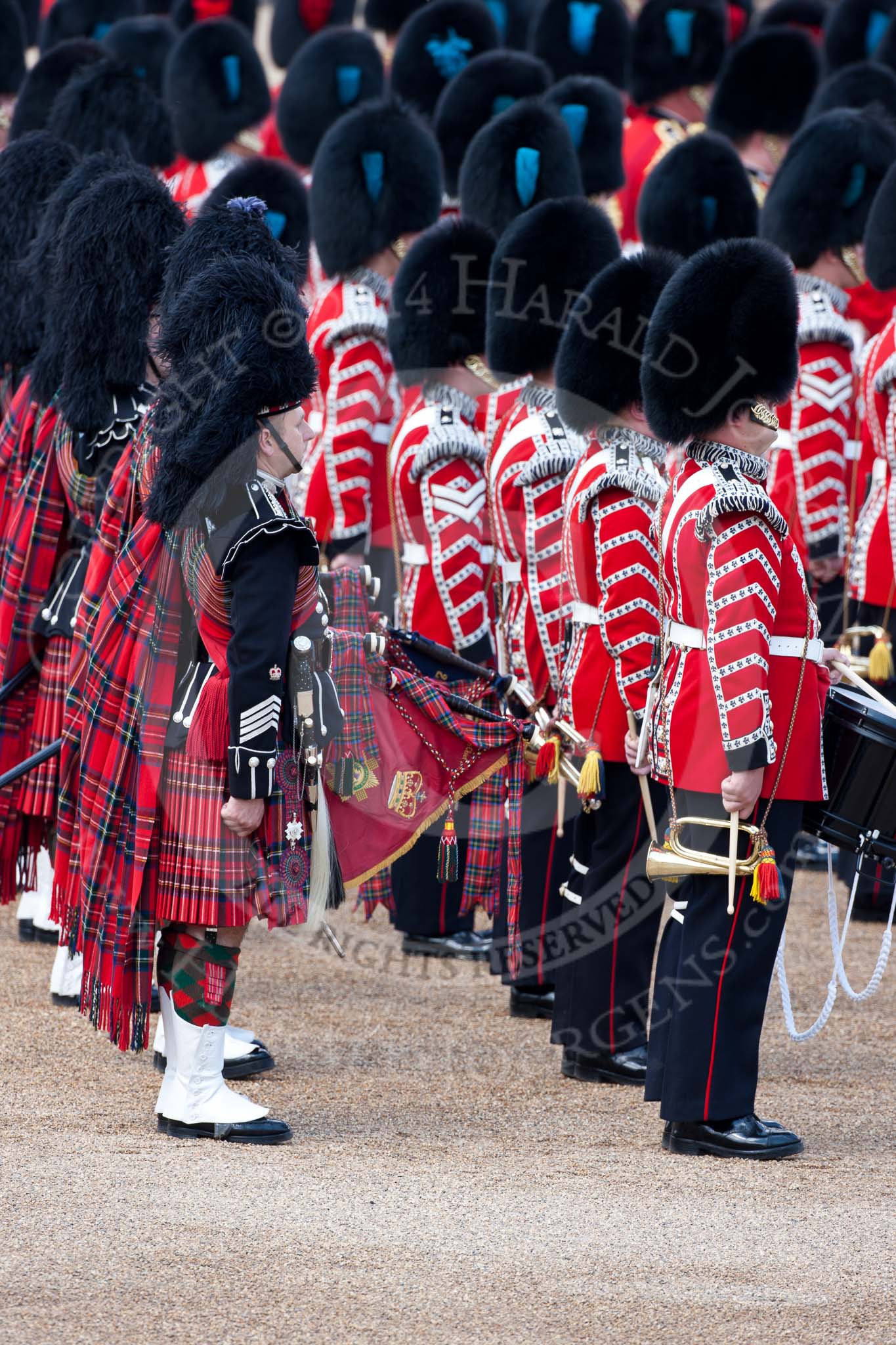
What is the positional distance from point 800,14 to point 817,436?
15.0ft

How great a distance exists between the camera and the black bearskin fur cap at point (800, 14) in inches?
356

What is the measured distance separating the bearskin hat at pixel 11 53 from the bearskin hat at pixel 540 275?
4665mm

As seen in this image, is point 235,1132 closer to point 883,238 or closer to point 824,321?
point 824,321

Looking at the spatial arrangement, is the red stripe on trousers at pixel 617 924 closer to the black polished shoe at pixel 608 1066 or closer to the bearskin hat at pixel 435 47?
the black polished shoe at pixel 608 1066

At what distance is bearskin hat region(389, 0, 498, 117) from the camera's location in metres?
7.96

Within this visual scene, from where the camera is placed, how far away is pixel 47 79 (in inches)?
283

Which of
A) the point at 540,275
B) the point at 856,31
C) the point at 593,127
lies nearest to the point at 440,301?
the point at 540,275

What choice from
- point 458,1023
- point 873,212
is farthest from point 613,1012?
point 873,212

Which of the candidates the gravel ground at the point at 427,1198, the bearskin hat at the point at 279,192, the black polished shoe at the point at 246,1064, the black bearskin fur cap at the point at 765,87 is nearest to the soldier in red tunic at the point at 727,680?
the gravel ground at the point at 427,1198

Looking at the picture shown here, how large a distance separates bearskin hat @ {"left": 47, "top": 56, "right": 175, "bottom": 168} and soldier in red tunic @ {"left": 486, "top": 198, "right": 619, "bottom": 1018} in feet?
4.80

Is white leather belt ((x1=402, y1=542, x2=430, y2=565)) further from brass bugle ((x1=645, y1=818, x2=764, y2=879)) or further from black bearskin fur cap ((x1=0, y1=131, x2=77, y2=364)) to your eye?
brass bugle ((x1=645, y1=818, x2=764, y2=879))

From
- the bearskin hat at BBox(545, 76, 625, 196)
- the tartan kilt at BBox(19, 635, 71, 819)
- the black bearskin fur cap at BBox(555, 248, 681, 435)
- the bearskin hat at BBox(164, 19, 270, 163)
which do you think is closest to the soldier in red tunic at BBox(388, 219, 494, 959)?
the black bearskin fur cap at BBox(555, 248, 681, 435)

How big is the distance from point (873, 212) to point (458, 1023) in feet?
8.63

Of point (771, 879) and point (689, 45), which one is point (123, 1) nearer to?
point (689, 45)
